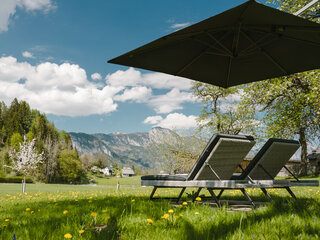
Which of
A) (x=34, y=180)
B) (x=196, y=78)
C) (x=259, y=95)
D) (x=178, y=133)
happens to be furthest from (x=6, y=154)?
(x=196, y=78)

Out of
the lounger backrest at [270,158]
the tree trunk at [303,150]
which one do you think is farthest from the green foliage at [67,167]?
the lounger backrest at [270,158]

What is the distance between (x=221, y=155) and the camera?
3711 mm

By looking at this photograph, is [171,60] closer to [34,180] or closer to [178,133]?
[178,133]

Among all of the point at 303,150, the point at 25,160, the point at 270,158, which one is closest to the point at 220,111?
the point at 303,150

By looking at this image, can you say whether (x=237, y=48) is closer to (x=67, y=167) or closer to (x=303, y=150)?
(x=303, y=150)

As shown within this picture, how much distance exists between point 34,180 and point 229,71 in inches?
2461

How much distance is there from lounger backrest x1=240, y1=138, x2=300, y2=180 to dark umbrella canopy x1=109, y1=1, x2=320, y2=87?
61.8 inches

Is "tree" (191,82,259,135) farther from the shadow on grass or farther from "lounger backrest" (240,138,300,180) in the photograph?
the shadow on grass

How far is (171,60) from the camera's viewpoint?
4.65 metres

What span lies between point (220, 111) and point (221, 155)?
933 inches

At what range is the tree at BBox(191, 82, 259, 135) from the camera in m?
25.8

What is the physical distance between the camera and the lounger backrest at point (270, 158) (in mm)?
3977

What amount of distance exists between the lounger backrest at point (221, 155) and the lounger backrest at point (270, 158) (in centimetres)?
30

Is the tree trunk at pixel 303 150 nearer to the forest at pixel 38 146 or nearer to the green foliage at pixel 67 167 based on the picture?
the forest at pixel 38 146
